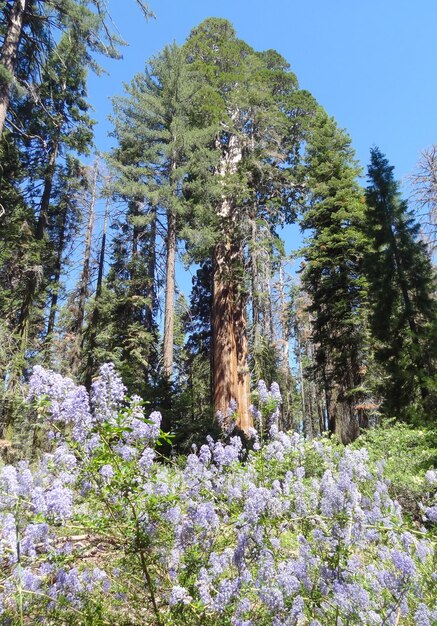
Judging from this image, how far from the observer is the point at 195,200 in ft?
44.6

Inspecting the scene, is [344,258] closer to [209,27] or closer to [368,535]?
[209,27]

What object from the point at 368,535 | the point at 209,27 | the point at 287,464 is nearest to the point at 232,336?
the point at 287,464

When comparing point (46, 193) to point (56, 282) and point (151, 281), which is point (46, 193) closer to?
point (56, 282)

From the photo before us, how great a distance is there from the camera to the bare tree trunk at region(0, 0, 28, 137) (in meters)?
8.59

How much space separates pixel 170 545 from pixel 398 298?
39.5 ft

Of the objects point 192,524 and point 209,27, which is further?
point 209,27

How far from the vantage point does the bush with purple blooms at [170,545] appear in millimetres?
1927

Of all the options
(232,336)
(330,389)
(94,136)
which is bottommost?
(330,389)

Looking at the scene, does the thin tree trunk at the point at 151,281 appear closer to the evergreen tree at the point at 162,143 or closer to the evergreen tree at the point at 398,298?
the evergreen tree at the point at 162,143

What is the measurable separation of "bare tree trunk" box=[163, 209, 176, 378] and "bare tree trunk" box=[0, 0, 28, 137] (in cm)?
569

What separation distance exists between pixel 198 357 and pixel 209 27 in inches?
459

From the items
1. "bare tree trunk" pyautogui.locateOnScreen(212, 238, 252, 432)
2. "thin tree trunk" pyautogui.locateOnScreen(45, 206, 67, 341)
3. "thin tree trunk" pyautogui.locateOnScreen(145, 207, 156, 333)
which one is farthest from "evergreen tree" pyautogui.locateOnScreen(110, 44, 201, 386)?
"thin tree trunk" pyautogui.locateOnScreen(45, 206, 67, 341)

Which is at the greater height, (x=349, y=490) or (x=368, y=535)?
(x=349, y=490)

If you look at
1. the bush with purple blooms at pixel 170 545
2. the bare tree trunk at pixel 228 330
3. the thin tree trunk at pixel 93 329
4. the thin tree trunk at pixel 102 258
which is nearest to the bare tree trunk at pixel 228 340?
the bare tree trunk at pixel 228 330
